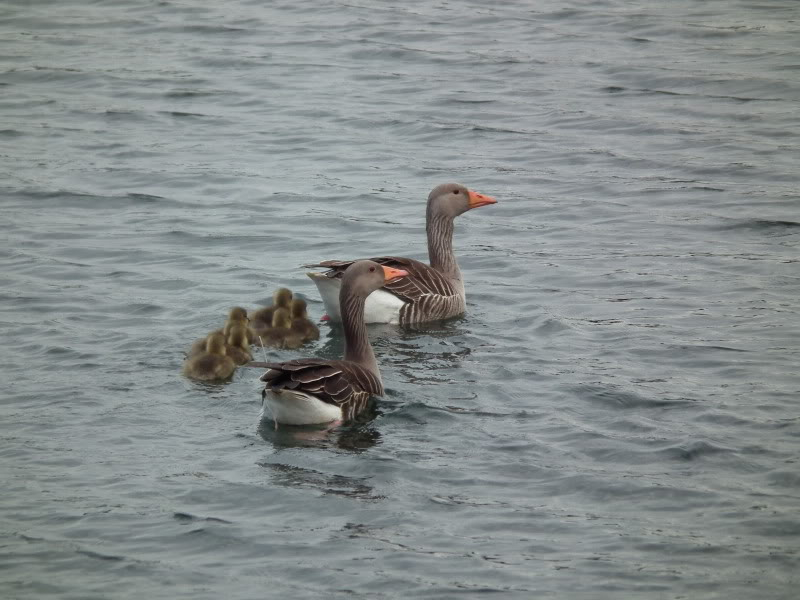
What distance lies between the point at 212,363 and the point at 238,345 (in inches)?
19.1

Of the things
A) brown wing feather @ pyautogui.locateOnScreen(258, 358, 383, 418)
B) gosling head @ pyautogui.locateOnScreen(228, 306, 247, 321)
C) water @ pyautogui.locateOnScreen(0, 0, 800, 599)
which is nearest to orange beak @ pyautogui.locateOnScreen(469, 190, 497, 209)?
water @ pyautogui.locateOnScreen(0, 0, 800, 599)

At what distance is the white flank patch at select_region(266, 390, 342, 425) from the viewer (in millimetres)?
9148

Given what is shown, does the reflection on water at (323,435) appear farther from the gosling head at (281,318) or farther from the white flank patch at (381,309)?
the white flank patch at (381,309)

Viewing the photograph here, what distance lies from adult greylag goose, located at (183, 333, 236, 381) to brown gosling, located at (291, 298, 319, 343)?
3.81 feet

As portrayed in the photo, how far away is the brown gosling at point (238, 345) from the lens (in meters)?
10.4

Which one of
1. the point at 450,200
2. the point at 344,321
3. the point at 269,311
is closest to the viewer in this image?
the point at 344,321

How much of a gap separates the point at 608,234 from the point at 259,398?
586cm

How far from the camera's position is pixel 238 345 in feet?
34.6

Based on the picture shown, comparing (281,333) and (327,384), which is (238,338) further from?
(327,384)

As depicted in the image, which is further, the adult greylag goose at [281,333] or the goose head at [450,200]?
the goose head at [450,200]

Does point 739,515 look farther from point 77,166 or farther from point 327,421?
point 77,166

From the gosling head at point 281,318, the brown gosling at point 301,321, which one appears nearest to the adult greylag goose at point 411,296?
the brown gosling at point 301,321

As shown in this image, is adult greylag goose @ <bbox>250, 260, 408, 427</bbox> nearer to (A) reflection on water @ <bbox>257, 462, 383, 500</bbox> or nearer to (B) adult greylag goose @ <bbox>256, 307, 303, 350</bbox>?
(A) reflection on water @ <bbox>257, 462, 383, 500</bbox>

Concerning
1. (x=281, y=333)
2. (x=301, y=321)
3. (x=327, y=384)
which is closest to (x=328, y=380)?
(x=327, y=384)
